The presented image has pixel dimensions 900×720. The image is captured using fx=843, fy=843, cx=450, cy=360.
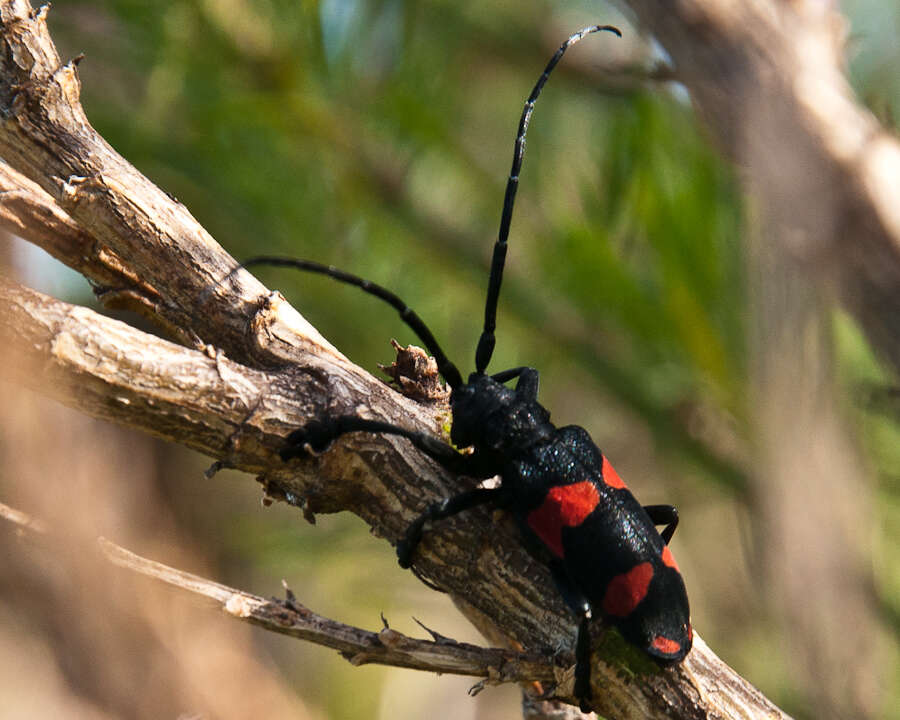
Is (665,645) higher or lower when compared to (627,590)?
lower

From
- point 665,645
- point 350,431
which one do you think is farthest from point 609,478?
point 350,431

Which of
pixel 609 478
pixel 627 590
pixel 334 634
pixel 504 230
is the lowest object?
pixel 334 634

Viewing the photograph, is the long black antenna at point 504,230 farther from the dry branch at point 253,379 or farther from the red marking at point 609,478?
the dry branch at point 253,379

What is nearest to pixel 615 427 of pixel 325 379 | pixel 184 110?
pixel 184 110

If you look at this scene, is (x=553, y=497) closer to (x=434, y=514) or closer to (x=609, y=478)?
(x=609, y=478)

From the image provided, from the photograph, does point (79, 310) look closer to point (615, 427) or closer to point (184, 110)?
point (184, 110)

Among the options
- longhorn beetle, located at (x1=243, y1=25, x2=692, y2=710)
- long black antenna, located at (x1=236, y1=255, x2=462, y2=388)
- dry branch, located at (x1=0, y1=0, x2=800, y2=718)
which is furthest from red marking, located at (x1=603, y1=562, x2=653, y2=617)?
long black antenna, located at (x1=236, y1=255, x2=462, y2=388)
